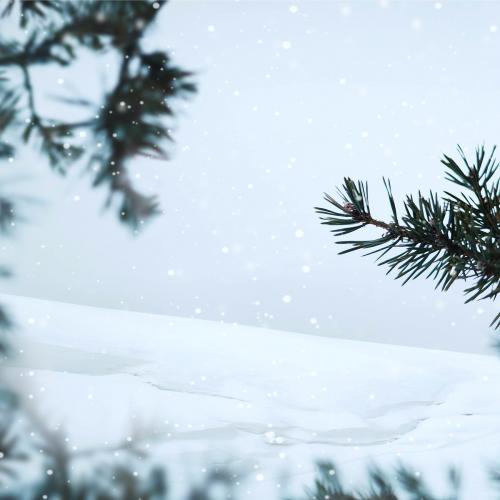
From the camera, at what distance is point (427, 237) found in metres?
0.43

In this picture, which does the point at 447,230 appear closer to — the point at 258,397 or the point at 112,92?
the point at 112,92

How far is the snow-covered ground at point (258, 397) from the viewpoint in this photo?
1078 millimetres

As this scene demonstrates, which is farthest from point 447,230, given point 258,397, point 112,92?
point 258,397

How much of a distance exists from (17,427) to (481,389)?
1.68m

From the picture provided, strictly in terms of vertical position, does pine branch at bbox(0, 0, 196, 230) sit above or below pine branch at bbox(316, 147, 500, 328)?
above

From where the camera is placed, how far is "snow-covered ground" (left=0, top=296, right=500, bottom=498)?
1078 millimetres

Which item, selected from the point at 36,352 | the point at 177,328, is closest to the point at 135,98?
the point at 36,352

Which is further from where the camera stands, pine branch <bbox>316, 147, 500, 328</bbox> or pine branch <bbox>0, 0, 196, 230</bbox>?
pine branch <bbox>0, 0, 196, 230</bbox>

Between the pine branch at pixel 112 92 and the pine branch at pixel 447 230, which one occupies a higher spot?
the pine branch at pixel 112 92

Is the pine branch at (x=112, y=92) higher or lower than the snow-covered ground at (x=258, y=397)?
higher

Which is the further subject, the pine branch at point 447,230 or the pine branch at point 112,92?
the pine branch at point 112,92

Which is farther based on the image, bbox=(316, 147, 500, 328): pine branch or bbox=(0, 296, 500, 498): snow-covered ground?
bbox=(0, 296, 500, 498): snow-covered ground

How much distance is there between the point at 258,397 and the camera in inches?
61.7

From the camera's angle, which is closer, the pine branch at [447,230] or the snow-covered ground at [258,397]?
the pine branch at [447,230]
